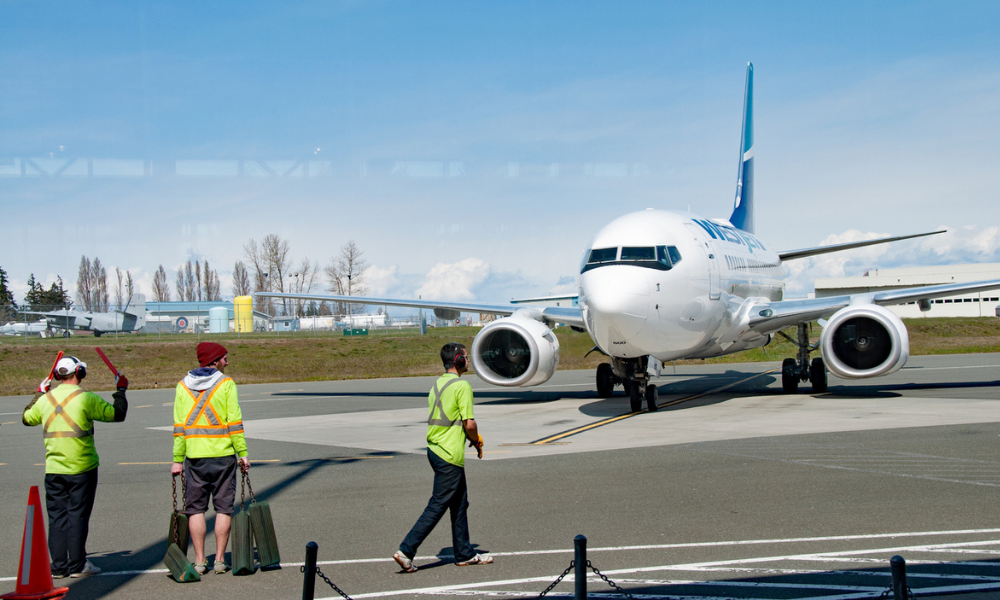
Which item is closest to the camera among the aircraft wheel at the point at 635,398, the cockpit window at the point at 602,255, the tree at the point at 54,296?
the cockpit window at the point at 602,255

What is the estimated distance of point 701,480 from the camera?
29.3 ft

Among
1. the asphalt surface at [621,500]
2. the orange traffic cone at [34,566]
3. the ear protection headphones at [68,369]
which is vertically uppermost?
the ear protection headphones at [68,369]

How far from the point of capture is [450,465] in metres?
6.21

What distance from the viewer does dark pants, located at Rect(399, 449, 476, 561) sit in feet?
19.8

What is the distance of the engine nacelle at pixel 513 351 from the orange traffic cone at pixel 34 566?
12.1 metres

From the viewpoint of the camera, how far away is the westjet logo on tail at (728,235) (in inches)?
705

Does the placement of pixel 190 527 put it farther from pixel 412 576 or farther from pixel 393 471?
pixel 393 471

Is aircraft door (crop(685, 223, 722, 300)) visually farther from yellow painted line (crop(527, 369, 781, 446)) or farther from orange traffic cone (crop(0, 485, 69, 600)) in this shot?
orange traffic cone (crop(0, 485, 69, 600))

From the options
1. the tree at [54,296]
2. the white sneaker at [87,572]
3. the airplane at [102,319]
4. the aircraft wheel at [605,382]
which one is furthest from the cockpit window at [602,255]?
the tree at [54,296]

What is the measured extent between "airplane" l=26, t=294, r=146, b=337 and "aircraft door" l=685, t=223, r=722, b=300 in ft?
174

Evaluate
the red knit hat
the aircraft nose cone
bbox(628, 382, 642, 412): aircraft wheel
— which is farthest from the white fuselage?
the red knit hat

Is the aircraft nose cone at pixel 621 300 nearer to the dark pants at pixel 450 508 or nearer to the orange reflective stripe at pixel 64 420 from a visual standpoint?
the dark pants at pixel 450 508

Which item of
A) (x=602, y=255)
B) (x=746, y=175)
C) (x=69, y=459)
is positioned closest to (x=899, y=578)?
(x=69, y=459)

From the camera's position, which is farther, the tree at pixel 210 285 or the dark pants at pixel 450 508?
the tree at pixel 210 285
